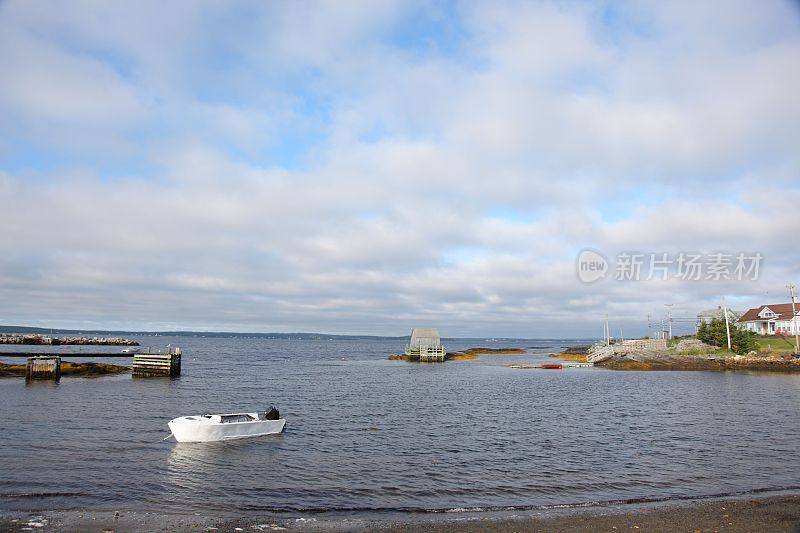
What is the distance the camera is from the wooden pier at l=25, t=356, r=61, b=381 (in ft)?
179

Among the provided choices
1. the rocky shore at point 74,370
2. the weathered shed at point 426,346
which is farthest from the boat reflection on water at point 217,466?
the weathered shed at point 426,346

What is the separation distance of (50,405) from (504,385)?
4401 centimetres

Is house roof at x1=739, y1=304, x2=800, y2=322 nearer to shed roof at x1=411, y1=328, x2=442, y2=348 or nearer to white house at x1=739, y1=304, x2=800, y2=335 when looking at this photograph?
white house at x1=739, y1=304, x2=800, y2=335

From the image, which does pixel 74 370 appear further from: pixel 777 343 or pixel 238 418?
pixel 777 343

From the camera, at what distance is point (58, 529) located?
14531mm

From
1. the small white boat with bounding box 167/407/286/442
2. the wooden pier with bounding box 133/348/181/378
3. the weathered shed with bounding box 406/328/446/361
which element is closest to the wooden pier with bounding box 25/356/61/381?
the wooden pier with bounding box 133/348/181/378

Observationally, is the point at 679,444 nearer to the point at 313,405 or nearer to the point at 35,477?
the point at 313,405

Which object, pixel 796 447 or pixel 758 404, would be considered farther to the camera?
pixel 758 404

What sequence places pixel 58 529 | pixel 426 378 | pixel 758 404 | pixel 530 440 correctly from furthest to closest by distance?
pixel 426 378, pixel 758 404, pixel 530 440, pixel 58 529

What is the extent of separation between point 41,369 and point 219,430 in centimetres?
3872

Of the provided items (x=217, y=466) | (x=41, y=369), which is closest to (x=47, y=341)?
(x=41, y=369)

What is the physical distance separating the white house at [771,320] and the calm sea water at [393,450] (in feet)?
216

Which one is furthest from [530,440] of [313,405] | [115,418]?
[115,418]

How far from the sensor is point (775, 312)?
110m
